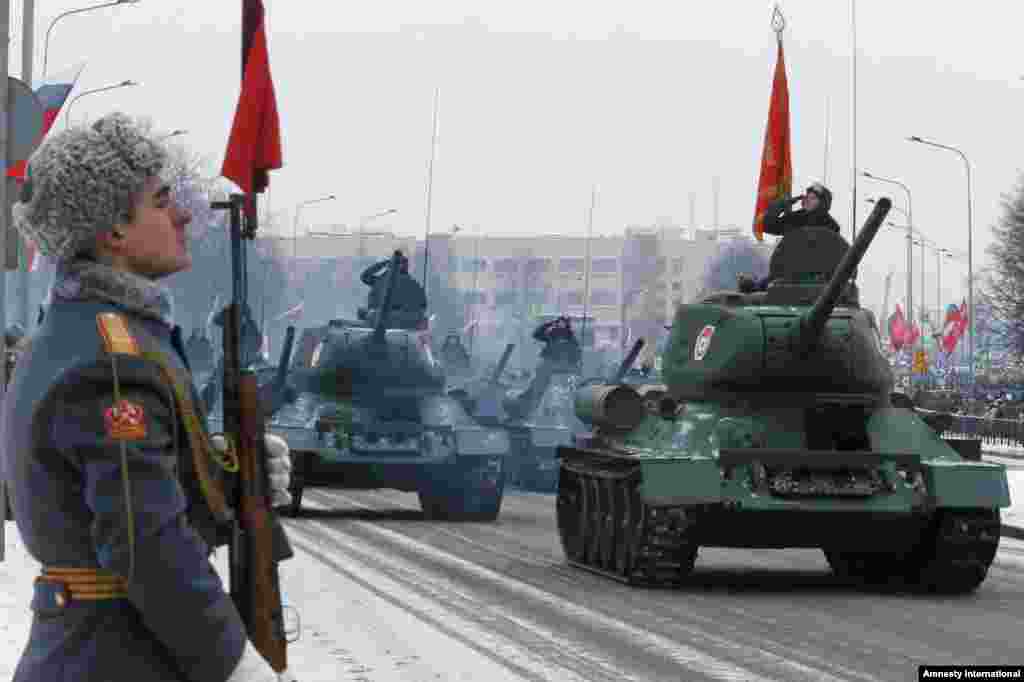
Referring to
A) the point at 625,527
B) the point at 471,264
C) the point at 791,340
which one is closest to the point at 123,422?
the point at 625,527

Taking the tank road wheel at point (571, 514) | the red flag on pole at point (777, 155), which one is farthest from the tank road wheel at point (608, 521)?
the red flag on pole at point (777, 155)

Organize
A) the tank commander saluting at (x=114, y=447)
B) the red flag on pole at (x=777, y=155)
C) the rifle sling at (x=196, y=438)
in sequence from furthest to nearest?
the red flag on pole at (x=777, y=155), the rifle sling at (x=196, y=438), the tank commander saluting at (x=114, y=447)

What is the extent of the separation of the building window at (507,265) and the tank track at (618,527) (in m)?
141

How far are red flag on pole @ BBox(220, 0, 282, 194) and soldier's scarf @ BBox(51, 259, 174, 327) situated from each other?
440 inches

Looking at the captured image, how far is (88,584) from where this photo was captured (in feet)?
12.4

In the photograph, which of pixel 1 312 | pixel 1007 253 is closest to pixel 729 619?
pixel 1 312

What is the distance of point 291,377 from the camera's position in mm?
27125

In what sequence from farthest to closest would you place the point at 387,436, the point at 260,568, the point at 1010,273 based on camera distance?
1. the point at 1010,273
2. the point at 387,436
3. the point at 260,568

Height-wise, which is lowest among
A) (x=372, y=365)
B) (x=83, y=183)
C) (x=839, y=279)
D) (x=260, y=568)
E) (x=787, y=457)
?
(x=787, y=457)

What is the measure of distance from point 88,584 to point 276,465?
506mm

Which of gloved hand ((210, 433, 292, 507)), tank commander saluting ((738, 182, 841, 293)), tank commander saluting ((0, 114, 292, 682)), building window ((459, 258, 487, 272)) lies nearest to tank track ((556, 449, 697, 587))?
tank commander saluting ((738, 182, 841, 293))

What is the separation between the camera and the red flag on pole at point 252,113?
15.2 metres

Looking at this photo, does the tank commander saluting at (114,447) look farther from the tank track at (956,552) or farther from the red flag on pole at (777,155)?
the red flag on pole at (777,155)

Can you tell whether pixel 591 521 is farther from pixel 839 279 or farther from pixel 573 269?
pixel 573 269
